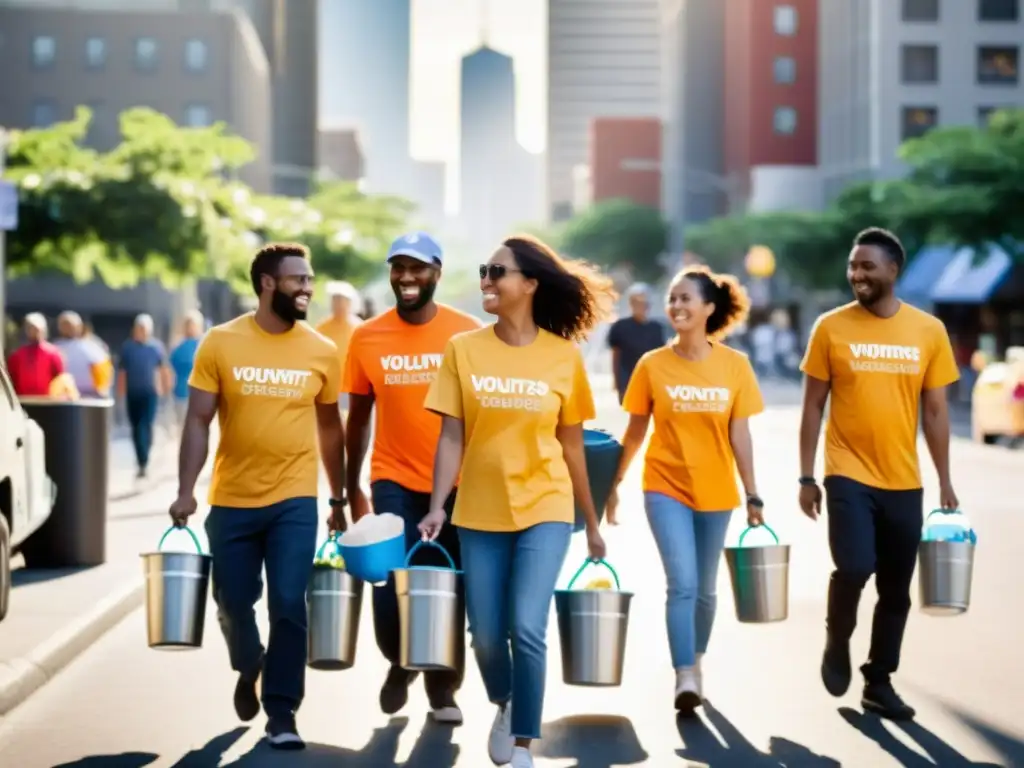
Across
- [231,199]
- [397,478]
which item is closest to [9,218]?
[397,478]

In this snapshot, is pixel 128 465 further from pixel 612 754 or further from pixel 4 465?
pixel 612 754

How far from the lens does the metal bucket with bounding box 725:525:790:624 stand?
791 centimetres

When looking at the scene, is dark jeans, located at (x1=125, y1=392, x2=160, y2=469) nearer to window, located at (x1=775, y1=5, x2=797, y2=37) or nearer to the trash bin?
the trash bin

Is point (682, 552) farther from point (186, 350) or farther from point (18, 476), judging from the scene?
point (186, 350)

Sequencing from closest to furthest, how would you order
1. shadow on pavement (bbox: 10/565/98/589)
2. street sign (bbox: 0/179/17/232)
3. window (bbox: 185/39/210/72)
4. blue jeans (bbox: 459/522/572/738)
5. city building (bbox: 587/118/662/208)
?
blue jeans (bbox: 459/522/572/738), shadow on pavement (bbox: 10/565/98/589), street sign (bbox: 0/179/17/232), window (bbox: 185/39/210/72), city building (bbox: 587/118/662/208)

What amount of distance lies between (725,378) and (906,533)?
3.05 ft

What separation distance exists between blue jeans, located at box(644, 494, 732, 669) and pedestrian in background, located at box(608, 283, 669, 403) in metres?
10.9

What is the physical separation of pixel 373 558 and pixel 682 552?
169cm

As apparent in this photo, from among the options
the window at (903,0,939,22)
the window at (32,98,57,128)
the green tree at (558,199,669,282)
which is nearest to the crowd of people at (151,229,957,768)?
the window at (903,0,939,22)

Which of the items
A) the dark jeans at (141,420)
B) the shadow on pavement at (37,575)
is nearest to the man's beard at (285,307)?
the shadow on pavement at (37,575)

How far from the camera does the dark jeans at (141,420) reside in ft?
68.3

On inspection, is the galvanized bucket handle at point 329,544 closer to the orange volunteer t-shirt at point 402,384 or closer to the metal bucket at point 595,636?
the orange volunteer t-shirt at point 402,384

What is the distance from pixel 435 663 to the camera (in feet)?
21.0

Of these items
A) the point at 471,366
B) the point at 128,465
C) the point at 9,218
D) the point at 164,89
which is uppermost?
the point at 164,89
